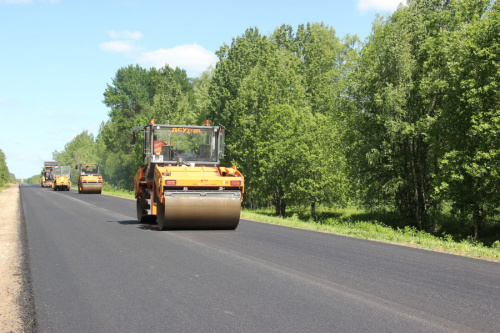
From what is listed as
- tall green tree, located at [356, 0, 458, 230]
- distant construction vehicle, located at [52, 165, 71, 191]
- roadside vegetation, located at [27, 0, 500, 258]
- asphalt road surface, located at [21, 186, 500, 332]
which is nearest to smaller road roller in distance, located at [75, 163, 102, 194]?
distant construction vehicle, located at [52, 165, 71, 191]

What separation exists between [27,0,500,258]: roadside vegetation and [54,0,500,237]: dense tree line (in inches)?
3.2

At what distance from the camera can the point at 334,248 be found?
10.8 meters

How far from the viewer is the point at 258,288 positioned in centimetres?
675

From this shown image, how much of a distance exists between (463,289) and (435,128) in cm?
2131

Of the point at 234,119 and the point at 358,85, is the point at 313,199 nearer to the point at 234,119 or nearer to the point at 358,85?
the point at 358,85

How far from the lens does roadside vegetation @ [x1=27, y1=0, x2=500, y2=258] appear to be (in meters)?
23.1

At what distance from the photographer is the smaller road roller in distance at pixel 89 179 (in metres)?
47.5

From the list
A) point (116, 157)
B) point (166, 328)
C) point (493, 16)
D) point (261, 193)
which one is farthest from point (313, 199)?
point (116, 157)

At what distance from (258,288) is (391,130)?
74.2 feet

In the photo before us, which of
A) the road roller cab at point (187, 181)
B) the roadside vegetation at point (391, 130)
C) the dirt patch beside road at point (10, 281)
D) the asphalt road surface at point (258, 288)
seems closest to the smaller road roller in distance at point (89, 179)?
the roadside vegetation at point (391, 130)

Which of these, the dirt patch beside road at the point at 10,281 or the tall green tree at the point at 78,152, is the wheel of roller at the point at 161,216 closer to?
the dirt patch beside road at the point at 10,281

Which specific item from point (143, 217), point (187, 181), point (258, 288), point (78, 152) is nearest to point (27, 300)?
point (258, 288)

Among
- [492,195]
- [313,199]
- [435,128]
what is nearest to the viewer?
[492,195]

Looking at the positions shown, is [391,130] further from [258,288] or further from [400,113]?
[258,288]
